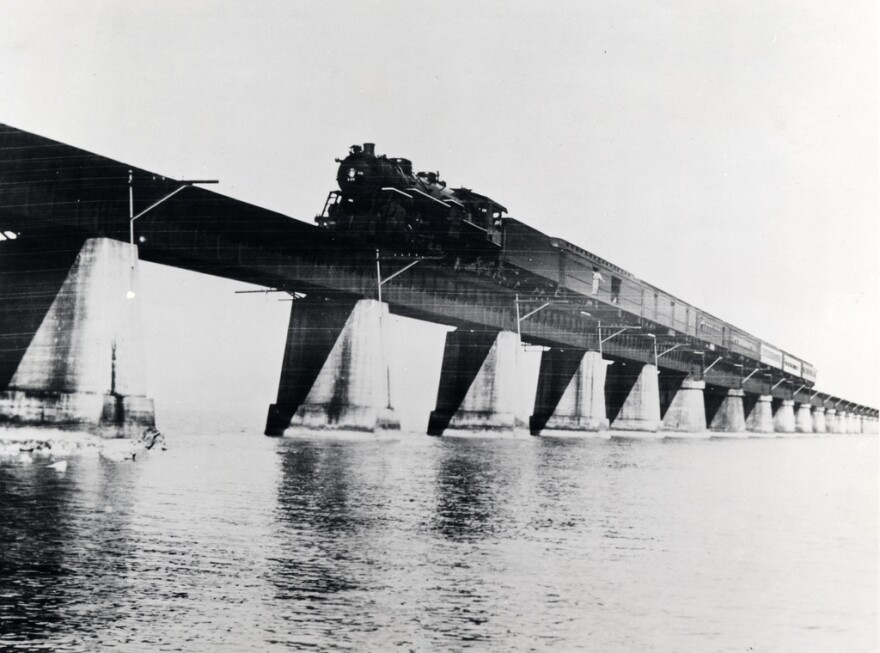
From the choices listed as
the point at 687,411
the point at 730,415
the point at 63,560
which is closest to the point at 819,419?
the point at 730,415

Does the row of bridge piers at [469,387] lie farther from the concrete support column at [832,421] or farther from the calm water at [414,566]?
the concrete support column at [832,421]

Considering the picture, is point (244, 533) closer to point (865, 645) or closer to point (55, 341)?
point (865, 645)

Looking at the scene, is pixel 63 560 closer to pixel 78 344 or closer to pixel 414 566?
pixel 414 566

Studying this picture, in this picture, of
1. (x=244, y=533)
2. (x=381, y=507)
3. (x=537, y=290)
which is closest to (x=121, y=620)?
(x=244, y=533)

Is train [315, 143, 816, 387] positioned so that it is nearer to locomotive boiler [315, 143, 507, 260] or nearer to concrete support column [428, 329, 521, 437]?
locomotive boiler [315, 143, 507, 260]

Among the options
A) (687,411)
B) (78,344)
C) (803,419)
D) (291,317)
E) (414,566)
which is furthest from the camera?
(803,419)
